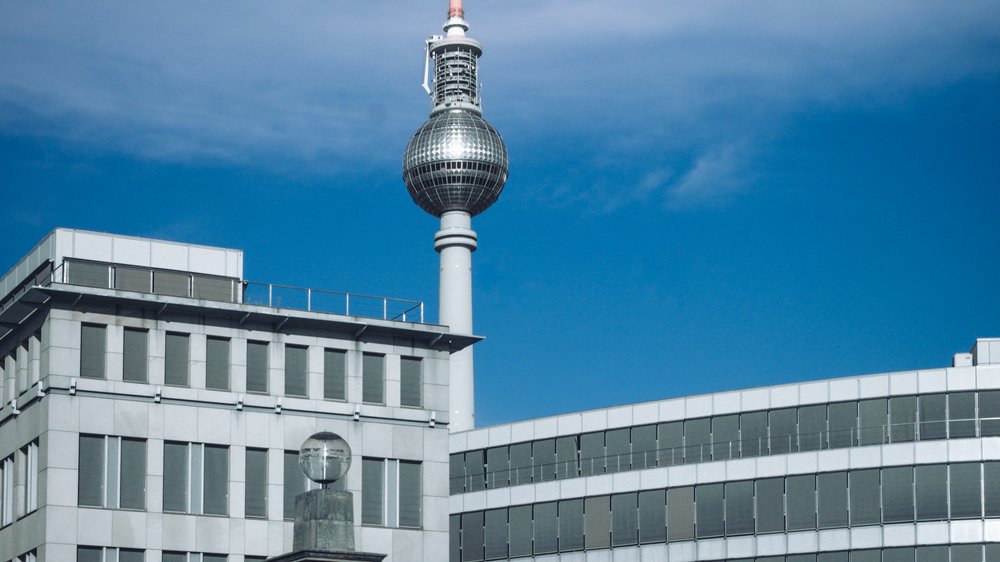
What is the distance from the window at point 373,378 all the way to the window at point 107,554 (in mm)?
10968

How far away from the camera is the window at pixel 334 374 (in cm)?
7881

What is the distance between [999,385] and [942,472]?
4667 mm

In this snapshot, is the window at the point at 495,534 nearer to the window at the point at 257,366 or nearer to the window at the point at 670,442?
the window at the point at 670,442

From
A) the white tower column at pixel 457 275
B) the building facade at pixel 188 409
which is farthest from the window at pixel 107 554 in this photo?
the white tower column at pixel 457 275

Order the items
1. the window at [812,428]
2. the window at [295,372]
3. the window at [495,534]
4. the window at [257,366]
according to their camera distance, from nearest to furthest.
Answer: the window at [257,366]
the window at [295,372]
the window at [812,428]
the window at [495,534]

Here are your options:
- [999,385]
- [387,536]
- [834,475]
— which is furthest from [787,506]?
[387,536]

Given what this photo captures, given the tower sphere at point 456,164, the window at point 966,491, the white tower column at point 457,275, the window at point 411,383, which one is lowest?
the window at point 966,491

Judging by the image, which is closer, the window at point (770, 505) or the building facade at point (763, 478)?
the building facade at point (763, 478)

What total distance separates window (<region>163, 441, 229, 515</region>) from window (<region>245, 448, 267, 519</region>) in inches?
33.4

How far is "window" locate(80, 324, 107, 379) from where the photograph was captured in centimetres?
7449

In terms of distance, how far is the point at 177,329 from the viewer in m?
76.4

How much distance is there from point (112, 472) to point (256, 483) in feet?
18.3

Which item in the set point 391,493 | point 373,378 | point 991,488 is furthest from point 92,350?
point 991,488

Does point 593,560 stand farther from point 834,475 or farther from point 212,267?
point 212,267
